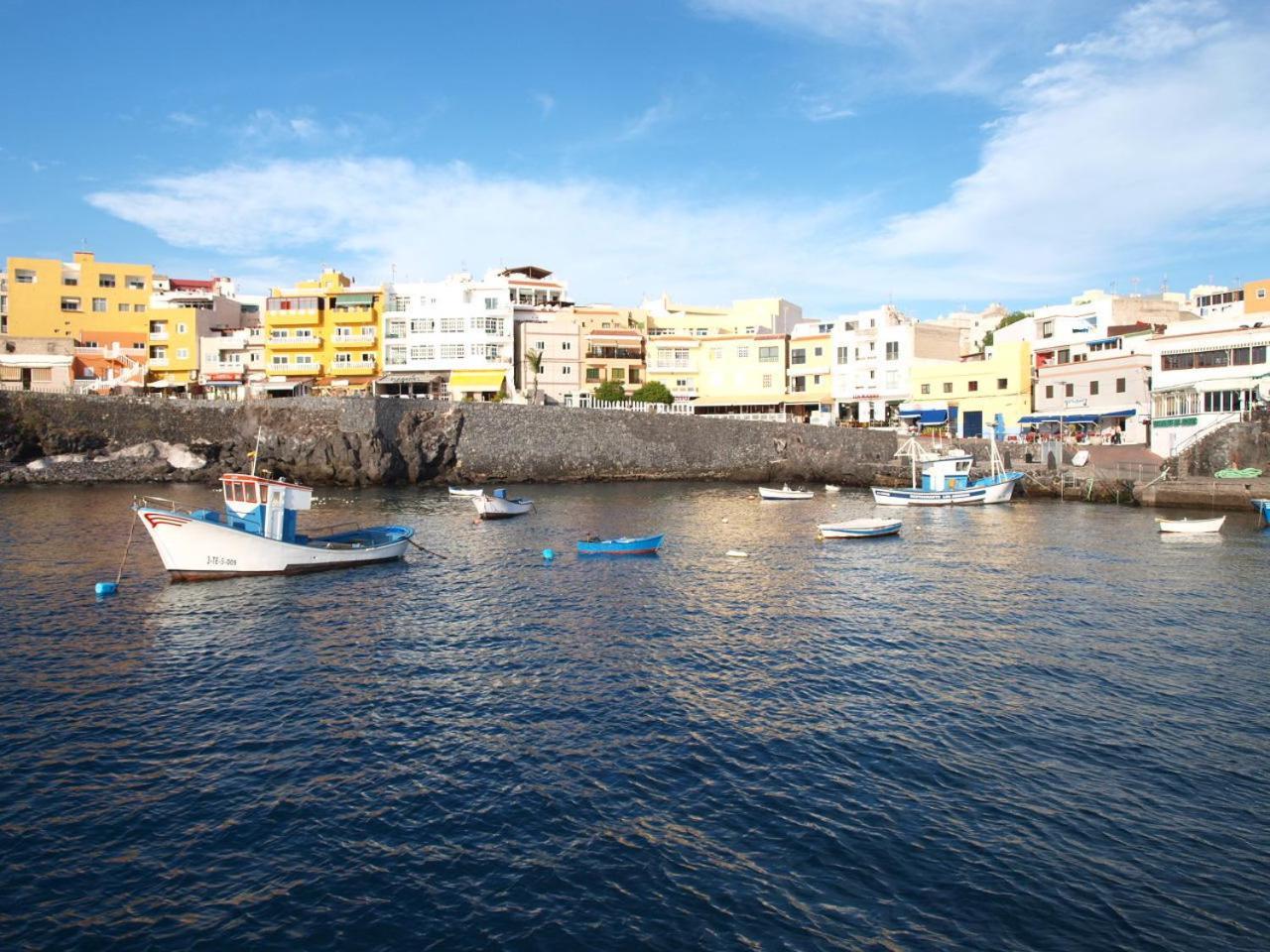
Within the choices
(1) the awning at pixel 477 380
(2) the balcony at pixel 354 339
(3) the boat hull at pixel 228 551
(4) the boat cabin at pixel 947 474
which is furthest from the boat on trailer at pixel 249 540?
(2) the balcony at pixel 354 339

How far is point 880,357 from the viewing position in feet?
289

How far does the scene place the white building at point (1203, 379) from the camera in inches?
2320

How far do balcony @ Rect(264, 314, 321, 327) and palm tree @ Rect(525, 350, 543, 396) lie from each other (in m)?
23.3

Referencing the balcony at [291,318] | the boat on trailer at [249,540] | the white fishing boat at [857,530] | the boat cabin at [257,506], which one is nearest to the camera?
the boat on trailer at [249,540]

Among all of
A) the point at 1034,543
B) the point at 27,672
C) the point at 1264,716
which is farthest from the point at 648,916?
the point at 1034,543

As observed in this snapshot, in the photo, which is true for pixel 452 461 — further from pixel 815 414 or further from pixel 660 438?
pixel 815 414

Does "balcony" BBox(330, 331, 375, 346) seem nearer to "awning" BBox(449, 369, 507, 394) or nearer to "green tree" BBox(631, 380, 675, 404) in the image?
"awning" BBox(449, 369, 507, 394)

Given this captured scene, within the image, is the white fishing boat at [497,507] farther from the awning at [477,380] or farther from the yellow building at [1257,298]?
the yellow building at [1257,298]

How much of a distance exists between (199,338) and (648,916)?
9788 cm

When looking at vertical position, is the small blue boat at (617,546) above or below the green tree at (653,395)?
below

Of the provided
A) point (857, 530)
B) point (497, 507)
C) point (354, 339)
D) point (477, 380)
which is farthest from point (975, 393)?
point (354, 339)

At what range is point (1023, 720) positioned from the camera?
17.1 m

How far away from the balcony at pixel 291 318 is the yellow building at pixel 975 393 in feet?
207

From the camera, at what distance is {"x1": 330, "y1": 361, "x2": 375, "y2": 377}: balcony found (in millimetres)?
88562
